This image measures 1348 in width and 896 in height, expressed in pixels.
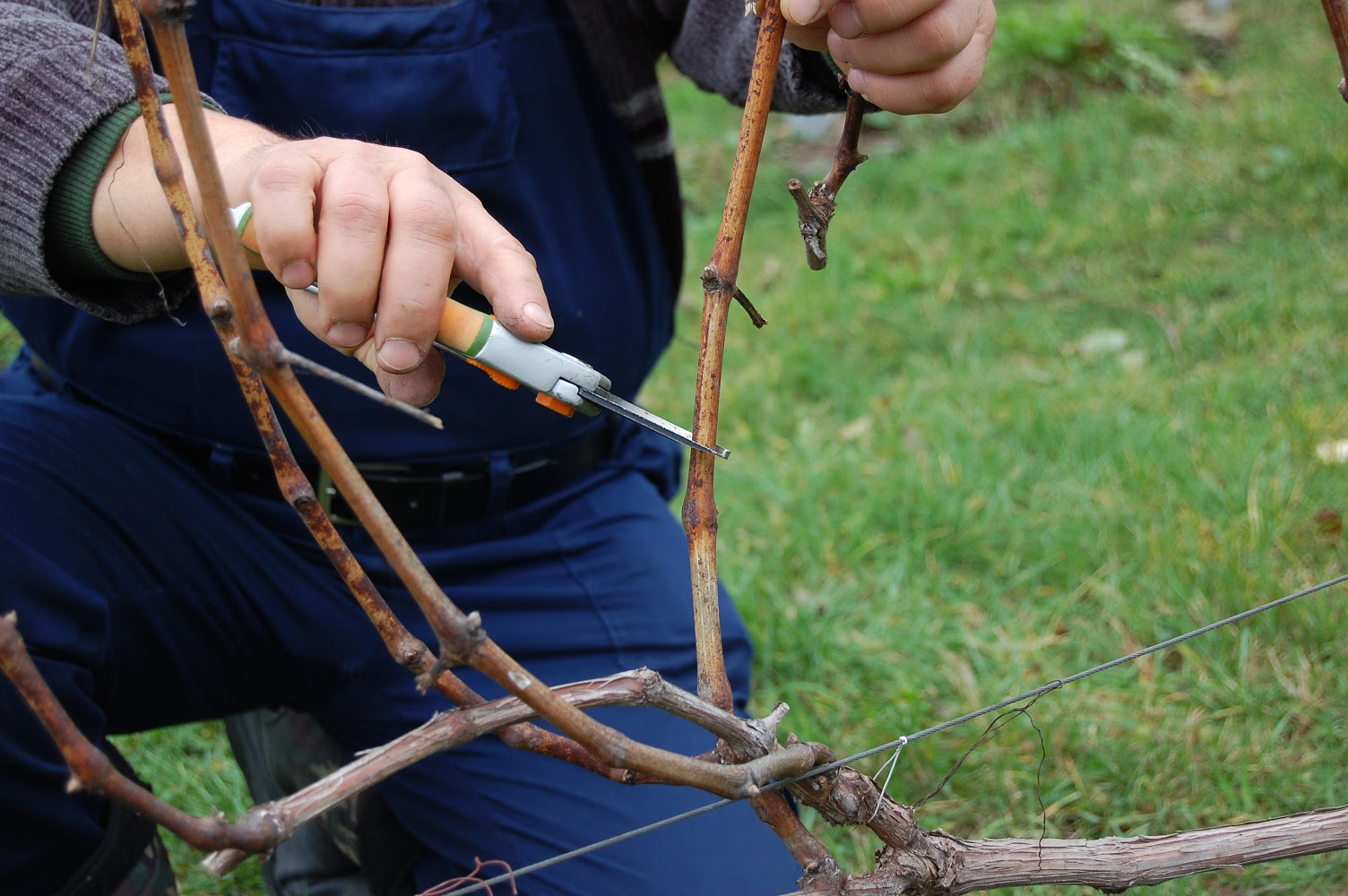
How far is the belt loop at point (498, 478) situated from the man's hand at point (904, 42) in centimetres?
62

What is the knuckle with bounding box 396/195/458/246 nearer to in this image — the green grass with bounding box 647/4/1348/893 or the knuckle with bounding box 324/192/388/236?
the knuckle with bounding box 324/192/388/236

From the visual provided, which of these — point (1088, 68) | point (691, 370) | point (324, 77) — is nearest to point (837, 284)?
point (691, 370)

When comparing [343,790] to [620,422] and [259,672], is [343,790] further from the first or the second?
[620,422]

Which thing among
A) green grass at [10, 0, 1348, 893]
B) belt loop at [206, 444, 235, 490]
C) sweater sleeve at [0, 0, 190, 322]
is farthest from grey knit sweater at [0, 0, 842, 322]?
green grass at [10, 0, 1348, 893]

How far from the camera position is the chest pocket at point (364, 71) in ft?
4.21

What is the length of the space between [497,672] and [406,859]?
963mm

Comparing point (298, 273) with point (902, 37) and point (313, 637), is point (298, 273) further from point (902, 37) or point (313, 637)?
point (313, 637)

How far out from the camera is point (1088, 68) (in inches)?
163

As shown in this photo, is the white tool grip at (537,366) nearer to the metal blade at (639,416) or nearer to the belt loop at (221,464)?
the metal blade at (639,416)

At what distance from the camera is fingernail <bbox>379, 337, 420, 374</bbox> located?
2.76 ft

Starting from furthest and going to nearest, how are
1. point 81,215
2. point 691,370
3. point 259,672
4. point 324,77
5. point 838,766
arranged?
point 691,370, point 259,672, point 324,77, point 81,215, point 838,766

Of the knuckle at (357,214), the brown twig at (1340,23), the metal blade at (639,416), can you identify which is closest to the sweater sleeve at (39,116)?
the knuckle at (357,214)

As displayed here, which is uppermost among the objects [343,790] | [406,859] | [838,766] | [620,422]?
[343,790]

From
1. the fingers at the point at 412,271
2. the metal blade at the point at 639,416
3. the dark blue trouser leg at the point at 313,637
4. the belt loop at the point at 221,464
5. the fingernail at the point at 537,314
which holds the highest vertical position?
the fingers at the point at 412,271
